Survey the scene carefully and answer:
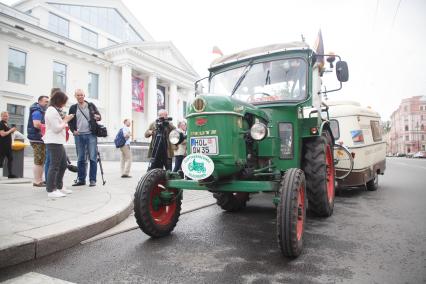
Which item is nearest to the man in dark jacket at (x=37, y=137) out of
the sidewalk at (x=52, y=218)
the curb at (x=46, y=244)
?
the sidewalk at (x=52, y=218)

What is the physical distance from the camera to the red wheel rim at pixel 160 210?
372cm

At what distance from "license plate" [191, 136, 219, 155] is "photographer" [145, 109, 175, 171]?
327 centimetres

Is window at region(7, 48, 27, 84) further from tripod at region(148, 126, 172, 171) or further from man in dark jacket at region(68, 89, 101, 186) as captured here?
tripod at region(148, 126, 172, 171)

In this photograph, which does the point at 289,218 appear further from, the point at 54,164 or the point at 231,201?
the point at 54,164

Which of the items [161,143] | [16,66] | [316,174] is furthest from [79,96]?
[16,66]

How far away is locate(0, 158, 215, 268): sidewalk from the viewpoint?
9.72 feet

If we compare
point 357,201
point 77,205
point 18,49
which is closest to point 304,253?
point 77,205

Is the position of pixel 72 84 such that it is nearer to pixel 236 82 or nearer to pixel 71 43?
pixel 71 43

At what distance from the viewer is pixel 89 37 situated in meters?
35.9

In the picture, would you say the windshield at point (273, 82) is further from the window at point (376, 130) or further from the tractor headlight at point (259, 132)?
the window at point (376, 130)

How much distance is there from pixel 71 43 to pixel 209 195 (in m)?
27.9

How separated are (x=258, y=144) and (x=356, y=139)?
4.39 meters

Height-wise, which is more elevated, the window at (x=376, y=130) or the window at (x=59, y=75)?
the window at (x=59, y=75)

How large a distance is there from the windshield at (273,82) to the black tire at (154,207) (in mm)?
1628
